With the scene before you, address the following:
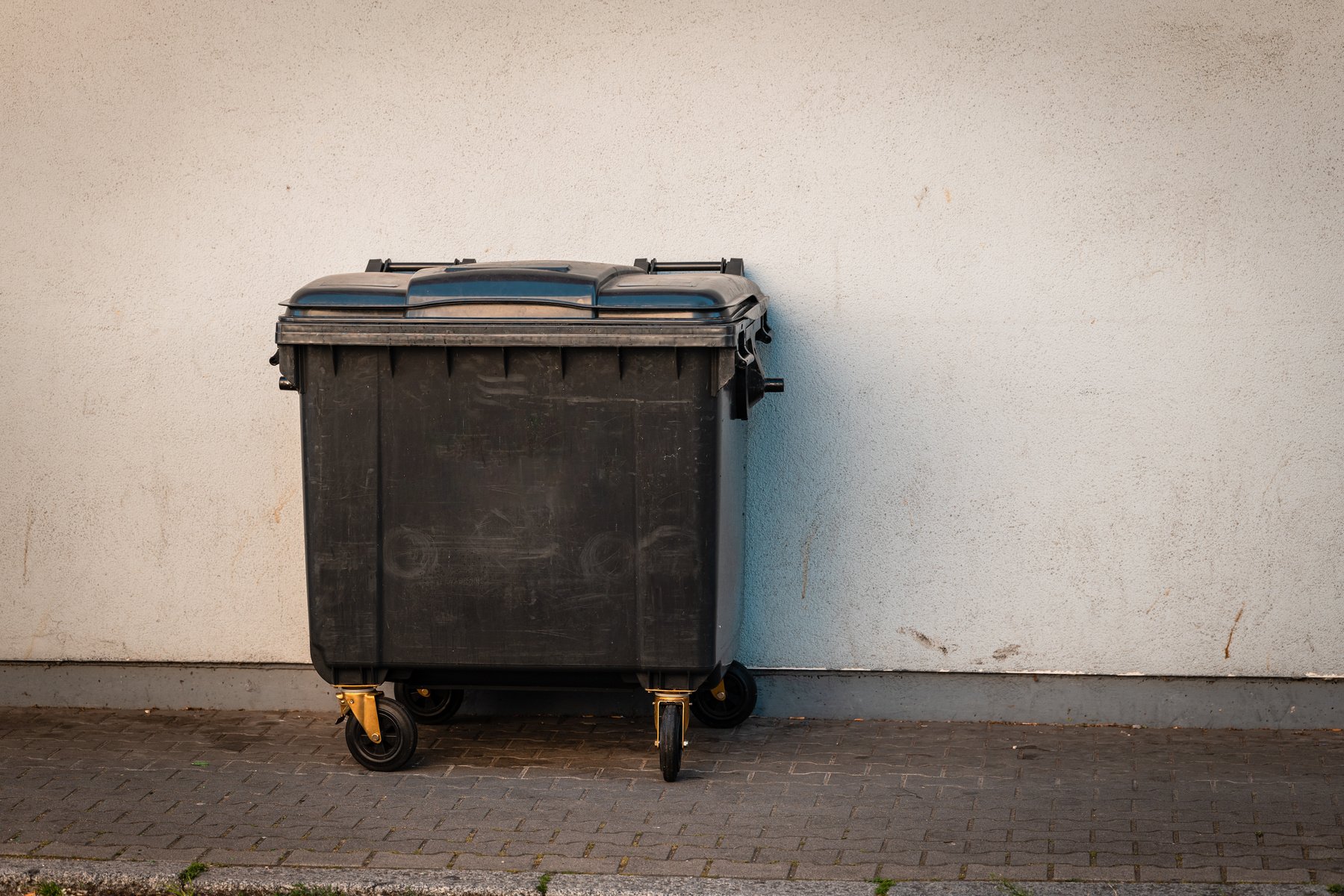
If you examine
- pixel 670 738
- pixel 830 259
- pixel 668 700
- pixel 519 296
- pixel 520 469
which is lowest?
pixel 670 738

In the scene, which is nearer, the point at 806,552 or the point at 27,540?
the point at 806,552

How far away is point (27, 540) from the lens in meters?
5.92

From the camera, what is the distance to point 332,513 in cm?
485

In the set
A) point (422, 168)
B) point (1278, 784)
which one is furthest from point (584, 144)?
point (1278, 784)

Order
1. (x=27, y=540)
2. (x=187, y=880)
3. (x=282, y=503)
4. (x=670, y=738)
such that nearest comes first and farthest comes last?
1. (x=187, y=880)
2. (x=670, y=738)
3. (x=282, y=503)
4. (x=27, y=540)

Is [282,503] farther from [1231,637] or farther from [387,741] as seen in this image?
[1231,637]

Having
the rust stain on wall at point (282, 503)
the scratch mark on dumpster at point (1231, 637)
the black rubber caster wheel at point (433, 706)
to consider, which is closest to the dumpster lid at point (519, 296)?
the rust stain on wall at point (282, 503)

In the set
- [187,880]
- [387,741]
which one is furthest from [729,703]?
[187,880]

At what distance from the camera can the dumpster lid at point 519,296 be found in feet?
15.4

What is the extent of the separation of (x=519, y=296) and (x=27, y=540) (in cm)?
260

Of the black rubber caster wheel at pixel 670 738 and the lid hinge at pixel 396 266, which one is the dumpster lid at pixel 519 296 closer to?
the lid hinge at pixel 396 266

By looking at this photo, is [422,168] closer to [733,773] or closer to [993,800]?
[733,773]

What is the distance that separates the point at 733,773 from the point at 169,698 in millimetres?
2438

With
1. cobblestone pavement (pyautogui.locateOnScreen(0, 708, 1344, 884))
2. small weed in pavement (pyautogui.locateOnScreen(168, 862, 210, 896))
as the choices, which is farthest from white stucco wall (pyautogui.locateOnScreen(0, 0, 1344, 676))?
small weed in pavement (pyautogui.locateOnScreen(168, 862, 210, 896))
